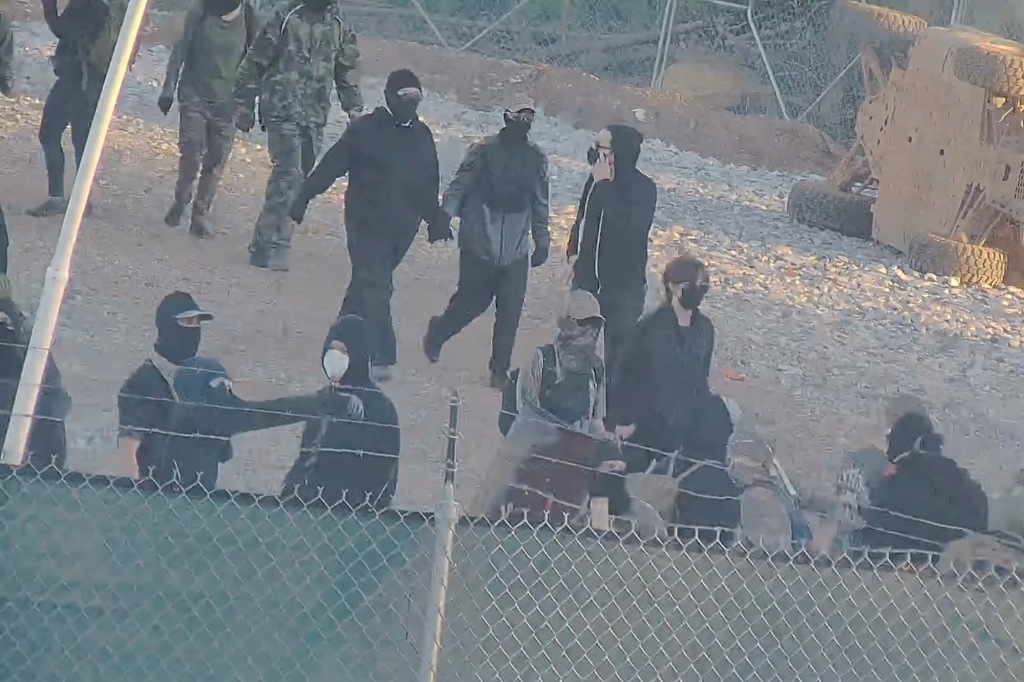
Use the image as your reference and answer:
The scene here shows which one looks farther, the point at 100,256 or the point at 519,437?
the point at 100,256

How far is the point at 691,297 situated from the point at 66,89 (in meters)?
4.61

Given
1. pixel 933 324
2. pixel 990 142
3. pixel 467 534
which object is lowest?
pixel 933 324

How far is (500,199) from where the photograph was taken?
740 centimetres

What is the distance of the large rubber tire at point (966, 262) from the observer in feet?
37.3

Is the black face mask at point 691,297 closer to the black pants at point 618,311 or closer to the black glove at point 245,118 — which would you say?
the black pants at point 618,311

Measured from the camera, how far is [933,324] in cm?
1030

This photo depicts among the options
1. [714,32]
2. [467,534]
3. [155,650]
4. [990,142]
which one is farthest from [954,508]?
[714,32]

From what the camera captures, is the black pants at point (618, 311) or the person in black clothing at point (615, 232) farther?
the black pants at point (618, 311)

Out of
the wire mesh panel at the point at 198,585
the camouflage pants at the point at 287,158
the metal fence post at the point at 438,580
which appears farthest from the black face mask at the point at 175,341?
the camouflage pants at the point at 287,158

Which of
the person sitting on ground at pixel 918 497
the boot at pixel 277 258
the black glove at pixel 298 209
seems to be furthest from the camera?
the boot at pixel 277 258

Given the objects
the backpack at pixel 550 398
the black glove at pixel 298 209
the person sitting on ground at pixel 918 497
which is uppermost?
the person sitting on ground at pixel 918 497

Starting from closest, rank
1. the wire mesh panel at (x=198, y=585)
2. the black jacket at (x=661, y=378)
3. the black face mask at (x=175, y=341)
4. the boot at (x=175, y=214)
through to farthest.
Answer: the wire mesh panel at (x=198, y=585), the black face mask at (x=175, y=341), the black jacket at (x=661, y=378), the boot at (x=175, y=214)

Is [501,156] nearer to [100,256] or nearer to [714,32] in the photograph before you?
[100,256]

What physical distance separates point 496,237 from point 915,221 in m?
5.69
